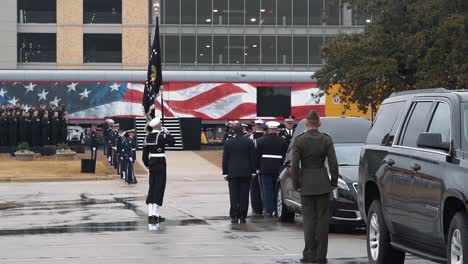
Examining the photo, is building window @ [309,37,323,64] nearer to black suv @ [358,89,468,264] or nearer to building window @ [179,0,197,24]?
building window @ [179,0,197,24]

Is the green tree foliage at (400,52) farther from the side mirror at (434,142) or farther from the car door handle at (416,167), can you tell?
the side mirror at (434,142)

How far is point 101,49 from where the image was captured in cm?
7238

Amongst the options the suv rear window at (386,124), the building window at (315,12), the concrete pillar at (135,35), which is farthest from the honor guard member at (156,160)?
the building window at (315,12)

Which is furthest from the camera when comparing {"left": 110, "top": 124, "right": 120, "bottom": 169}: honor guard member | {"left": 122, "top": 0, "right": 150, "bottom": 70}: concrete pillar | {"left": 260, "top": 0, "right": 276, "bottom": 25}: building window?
{"left": 260, "top": 0, "right": 276, "bottom": 25}: building window

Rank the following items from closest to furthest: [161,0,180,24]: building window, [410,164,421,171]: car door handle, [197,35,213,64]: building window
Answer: [410,164,421,171]: car door handle, [161,0,180,24]: building window, [197,35,213,64]: building window

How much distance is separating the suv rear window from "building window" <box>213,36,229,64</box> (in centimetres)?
6264

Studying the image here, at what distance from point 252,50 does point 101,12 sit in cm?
1179

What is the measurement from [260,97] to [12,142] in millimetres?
15025

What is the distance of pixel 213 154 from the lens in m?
50.3

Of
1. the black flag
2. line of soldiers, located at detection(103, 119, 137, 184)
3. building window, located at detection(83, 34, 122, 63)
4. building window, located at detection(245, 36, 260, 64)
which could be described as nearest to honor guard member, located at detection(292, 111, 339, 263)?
line of soldiers, located at detection(103, 119, 137, 184)

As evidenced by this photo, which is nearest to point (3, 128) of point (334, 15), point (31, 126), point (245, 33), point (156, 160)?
point (31, 126)

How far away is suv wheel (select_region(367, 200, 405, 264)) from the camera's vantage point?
10.7 metres

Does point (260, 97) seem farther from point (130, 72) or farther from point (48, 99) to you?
point (48, 99)

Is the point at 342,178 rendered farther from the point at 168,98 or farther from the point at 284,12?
the point at 284,12
